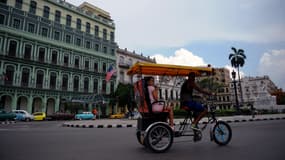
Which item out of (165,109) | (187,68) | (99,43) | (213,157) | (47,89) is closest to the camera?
(213,157)

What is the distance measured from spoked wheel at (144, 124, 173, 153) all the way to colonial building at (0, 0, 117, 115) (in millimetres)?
27605

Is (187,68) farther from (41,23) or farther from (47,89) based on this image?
(41,23)

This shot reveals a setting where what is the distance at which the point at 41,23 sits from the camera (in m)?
29.7

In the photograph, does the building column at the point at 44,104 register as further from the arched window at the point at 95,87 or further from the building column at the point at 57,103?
the arched window at the point at 95,87

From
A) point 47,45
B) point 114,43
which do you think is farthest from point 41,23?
point 114,43

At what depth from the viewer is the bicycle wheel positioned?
4.95 metres

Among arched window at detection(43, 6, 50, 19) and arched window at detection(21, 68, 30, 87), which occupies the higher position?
arched window at detection(43, 6, 50, 19)

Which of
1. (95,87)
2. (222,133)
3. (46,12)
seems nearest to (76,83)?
(95,87)

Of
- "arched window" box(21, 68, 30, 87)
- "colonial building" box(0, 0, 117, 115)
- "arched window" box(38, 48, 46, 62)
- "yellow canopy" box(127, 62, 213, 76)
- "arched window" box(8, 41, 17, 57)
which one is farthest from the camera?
"arched window" box(38, 48, 46, 62)

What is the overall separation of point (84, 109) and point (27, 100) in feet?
29.4

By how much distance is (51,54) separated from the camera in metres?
30.6

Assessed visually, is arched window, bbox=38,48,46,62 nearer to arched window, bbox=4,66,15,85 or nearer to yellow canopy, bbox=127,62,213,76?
arched window, bbox=4,66,15,85

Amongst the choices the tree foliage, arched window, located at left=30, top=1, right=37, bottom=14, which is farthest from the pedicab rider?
arched window, located at left=30, top=1, right=37, bottom=14

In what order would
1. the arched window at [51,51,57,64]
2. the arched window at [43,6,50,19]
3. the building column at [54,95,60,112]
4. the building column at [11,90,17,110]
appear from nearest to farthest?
1. the building column at [11,90,17,110]
2. the building column at [54,95,60,112]
3. the arched window at [43,6,50,19]
4. the arched window at [51,51,57,64]
